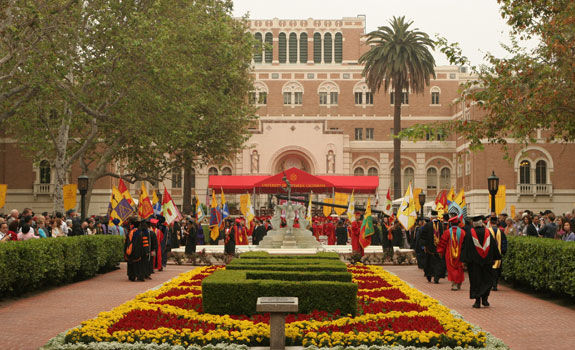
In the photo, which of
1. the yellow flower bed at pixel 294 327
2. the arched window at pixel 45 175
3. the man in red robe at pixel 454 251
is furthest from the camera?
the arched window at pixel 45 175

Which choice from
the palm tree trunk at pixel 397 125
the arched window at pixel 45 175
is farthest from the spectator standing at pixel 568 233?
the arched window at pixel 45 175

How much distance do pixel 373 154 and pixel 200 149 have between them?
25913 mm

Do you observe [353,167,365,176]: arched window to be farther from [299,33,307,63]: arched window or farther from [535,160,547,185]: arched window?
[535,160,547,185]: arched window

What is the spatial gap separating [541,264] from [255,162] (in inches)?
1746

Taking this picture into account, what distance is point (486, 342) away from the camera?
8.98 m

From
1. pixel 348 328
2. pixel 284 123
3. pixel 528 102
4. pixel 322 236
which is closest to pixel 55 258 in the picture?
pixel 348 328

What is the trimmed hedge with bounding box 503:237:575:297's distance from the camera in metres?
13.7

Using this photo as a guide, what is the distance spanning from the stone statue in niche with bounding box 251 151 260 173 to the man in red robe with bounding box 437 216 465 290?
4225 centimetres

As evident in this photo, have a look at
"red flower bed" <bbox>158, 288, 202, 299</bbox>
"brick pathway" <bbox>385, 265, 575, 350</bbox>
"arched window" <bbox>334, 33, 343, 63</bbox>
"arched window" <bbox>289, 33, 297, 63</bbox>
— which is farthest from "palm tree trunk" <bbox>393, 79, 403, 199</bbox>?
"red flower bed" <bbox>158, 288, 202, 299</bbox>

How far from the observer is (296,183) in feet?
142

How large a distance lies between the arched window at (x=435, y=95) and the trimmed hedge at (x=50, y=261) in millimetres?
47597

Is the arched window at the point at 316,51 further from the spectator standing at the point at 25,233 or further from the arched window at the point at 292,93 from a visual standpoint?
the spectator standing at the point at 25,233

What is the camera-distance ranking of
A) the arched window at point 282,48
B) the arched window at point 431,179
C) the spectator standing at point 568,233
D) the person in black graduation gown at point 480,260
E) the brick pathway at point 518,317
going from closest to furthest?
the brick pathway at point 518,317 → the person in black graduation gown at point 480,260 → the spectator standing at point 568,233 → the arched window at point 431,179 → the arched window at point 282,48

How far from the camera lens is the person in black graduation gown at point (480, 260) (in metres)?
13.3
